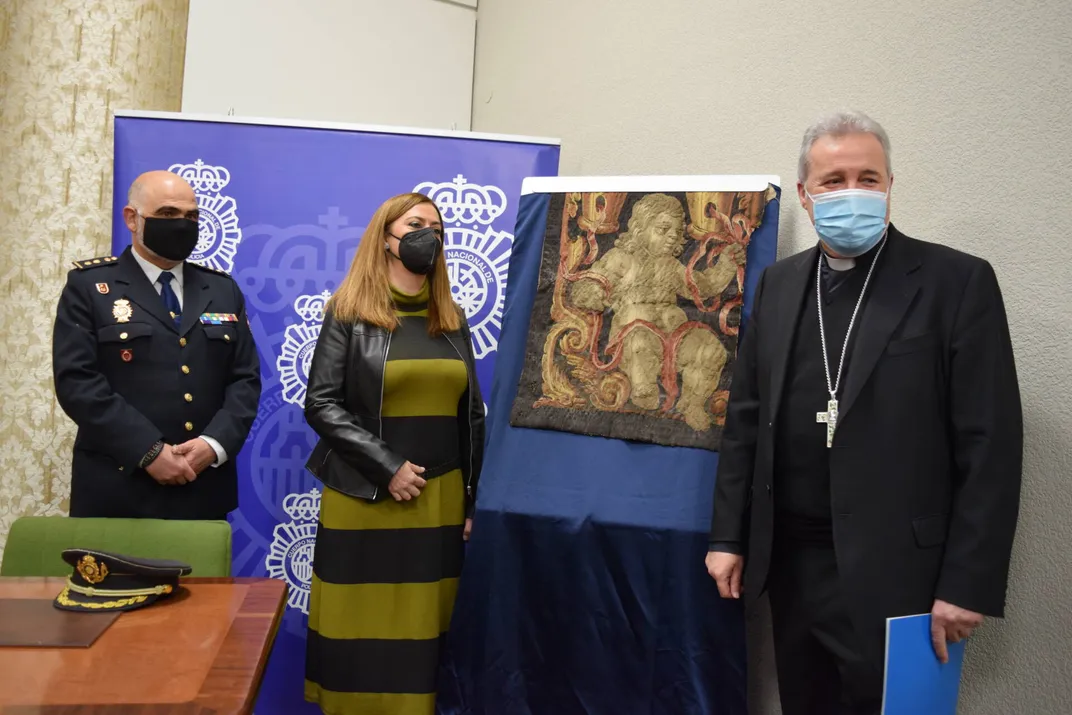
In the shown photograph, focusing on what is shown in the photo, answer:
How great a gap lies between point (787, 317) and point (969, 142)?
592mm

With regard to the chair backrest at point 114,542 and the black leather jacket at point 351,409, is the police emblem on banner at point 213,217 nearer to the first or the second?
the black leather jacket at point 351,409

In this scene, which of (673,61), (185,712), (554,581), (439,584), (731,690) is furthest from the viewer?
(673,61)

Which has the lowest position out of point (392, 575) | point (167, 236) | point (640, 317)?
point (392, 575)

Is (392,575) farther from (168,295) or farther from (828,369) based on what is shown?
(828,369)

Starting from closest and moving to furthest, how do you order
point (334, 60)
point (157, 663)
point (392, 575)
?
point (157, 663)
point (392, 575)
point (334, 60)

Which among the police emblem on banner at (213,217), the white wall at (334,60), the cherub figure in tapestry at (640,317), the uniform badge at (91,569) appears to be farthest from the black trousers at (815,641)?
the white wall at (334,60)

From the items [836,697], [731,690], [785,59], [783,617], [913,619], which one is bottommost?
[731,690]

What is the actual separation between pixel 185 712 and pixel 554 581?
1200 millimetres

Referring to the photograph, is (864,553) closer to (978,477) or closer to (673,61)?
(978,477)

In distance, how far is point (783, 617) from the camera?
179 cm

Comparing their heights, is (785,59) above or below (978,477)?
above

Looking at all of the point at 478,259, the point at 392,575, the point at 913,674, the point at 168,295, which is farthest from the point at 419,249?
→ the point at 913,674

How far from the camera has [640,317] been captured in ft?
7.46

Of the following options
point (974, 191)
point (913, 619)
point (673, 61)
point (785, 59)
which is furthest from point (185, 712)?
point (673, 61)
